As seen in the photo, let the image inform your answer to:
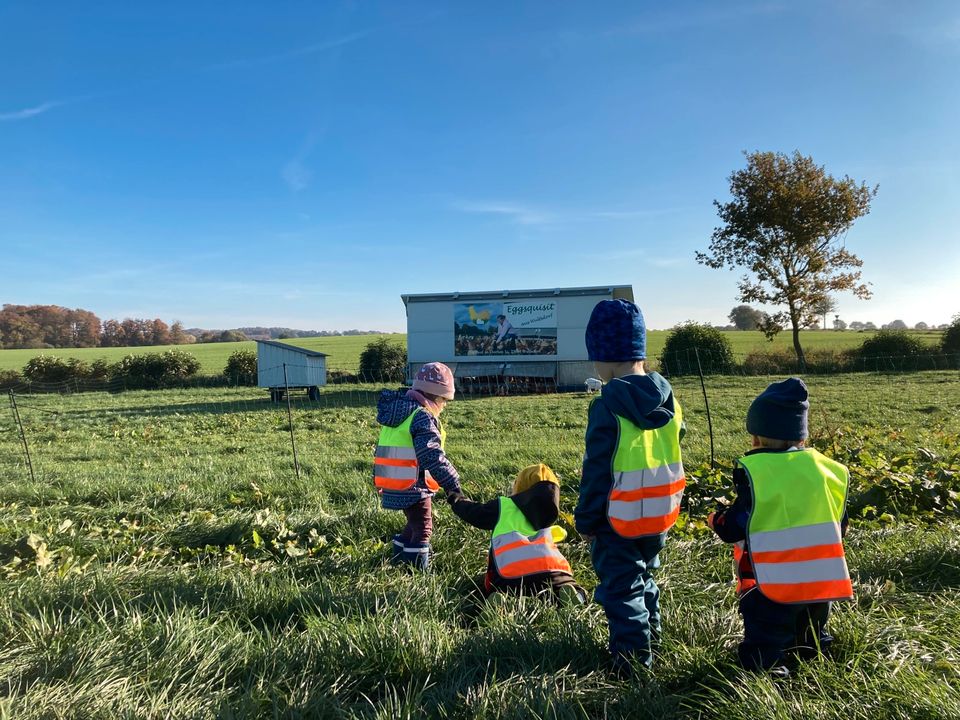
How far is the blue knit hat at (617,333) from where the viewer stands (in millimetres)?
2656

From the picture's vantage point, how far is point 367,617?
2850 mm

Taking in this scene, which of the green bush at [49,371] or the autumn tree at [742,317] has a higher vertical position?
the autumn tree at [742,317]

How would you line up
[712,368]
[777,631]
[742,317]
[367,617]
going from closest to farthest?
1. [777,631]
2. [367,617]
3. [712,368]
4. [742,317]

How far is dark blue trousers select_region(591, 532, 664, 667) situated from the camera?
8.14 feet

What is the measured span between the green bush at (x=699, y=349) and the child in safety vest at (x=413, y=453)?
20.6 metres

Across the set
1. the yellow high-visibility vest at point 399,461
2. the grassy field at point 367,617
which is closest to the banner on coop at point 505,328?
the grassy field at point 367,617

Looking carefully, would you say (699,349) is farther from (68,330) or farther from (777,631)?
(68,330)

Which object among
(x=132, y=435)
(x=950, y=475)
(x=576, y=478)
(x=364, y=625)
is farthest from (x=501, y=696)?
(x=132, y=435)

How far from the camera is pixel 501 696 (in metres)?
2.24

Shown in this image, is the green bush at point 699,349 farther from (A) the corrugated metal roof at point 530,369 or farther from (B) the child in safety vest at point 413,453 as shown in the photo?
(B) the child in safety vest at point 413,453

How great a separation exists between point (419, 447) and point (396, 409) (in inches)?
12.0

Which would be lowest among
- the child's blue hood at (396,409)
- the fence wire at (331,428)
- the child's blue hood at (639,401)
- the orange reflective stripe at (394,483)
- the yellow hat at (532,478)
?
the fence wire at (331,428)


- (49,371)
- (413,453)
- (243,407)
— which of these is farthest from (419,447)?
(49,371)

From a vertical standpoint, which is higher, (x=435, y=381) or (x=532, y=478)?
(x=435, y=381)
